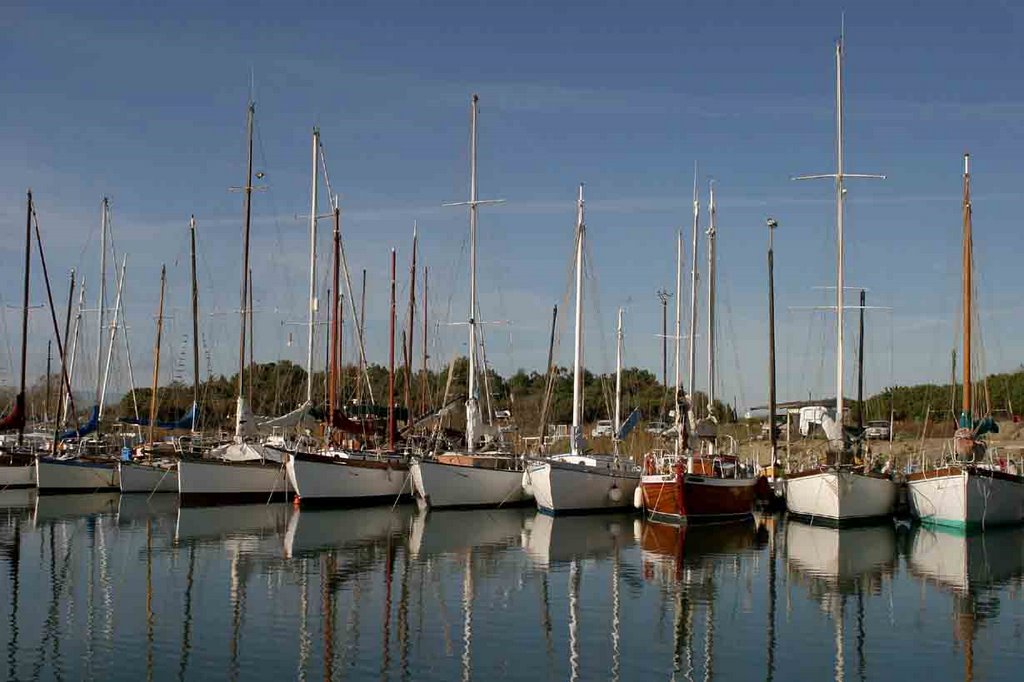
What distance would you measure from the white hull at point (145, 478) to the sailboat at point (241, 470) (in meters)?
3.34

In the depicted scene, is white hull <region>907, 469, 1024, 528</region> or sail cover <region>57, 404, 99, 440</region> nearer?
white hull <region>907, 469, 1024, 528</region>

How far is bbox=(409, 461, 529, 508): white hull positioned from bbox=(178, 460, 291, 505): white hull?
5.61 m

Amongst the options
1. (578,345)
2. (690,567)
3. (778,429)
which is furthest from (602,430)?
(690,567)

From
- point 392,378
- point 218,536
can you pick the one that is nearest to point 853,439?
point 392,378

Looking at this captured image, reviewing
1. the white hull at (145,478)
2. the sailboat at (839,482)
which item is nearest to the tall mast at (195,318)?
the white hull at (145,478)

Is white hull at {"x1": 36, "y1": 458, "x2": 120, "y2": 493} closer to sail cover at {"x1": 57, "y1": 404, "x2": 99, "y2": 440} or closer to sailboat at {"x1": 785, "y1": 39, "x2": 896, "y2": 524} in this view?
sail cover at {"x1": 57, "y1": 404, "x2": 99, "y2": 440}

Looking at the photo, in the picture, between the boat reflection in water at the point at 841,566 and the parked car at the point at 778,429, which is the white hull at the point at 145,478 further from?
the parked car at the point at 778,429

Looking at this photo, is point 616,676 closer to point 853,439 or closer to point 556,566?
point 556,566

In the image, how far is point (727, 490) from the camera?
1378 inches

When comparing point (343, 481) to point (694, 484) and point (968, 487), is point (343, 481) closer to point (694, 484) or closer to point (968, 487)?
point (694, 484)

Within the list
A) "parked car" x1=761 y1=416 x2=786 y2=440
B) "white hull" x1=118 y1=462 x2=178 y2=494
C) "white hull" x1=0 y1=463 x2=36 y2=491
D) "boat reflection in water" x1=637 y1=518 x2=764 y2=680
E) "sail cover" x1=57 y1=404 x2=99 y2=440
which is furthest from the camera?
"parked car" x1=761 y1=416 x2=786 y2=440

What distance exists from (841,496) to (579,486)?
843 centimetres

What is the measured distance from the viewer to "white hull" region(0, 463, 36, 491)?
4644 cm

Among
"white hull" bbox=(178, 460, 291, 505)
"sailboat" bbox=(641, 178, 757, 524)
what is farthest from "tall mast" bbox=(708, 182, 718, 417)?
"white hull" bbox=(178, 460, 291, 505)
